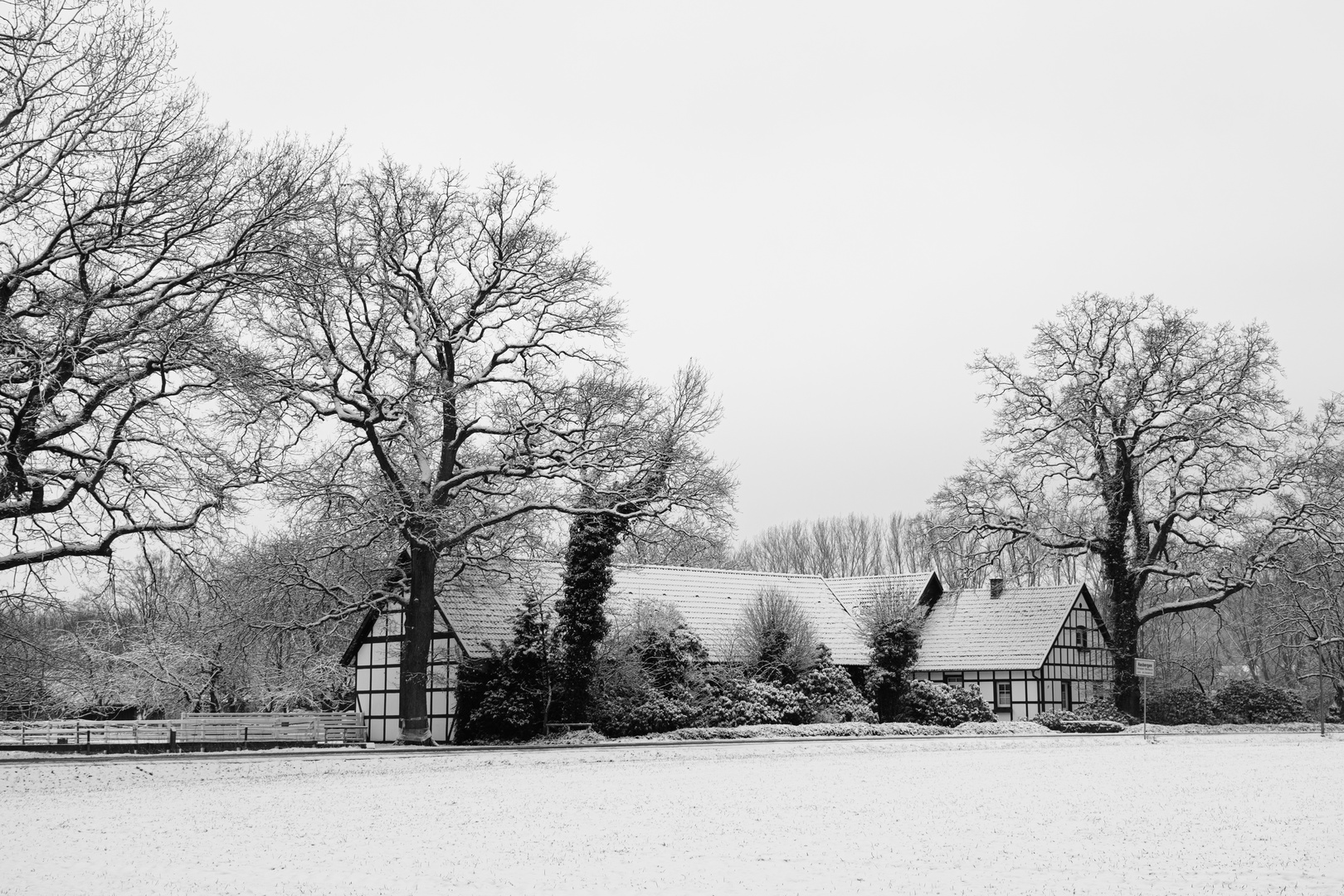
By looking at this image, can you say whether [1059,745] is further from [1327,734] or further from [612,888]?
[612,888]

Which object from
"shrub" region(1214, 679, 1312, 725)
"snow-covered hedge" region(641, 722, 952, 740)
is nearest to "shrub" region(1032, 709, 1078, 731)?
"snow-covered hedge" region(641, 722, 952, 740)

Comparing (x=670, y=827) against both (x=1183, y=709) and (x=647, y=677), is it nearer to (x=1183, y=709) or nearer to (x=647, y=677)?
(x=647, y=677)

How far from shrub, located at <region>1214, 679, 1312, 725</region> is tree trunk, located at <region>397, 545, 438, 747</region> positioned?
90.9 feet

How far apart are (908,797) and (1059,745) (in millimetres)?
16142

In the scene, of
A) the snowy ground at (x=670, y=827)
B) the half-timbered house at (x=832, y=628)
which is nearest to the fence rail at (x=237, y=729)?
the half-timbered house at (x=832, y=628)

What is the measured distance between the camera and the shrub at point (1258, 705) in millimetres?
44875

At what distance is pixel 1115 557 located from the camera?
45.3 m

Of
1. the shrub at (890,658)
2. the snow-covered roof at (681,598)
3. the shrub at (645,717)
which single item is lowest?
the shrub at (645,717)

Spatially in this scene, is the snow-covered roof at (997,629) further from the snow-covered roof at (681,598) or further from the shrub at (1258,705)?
the shrub at (1258,705)

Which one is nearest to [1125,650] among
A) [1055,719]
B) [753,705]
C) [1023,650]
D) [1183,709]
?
[1183,709]

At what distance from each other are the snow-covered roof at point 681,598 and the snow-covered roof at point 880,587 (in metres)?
1.40

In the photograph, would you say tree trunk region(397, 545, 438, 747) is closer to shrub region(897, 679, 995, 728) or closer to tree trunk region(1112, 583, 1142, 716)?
shrub region(897, 679, 995, 728)

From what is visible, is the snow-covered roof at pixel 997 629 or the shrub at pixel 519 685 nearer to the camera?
the shrub at pixel 519 685

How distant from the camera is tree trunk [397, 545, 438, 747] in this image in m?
32.6
